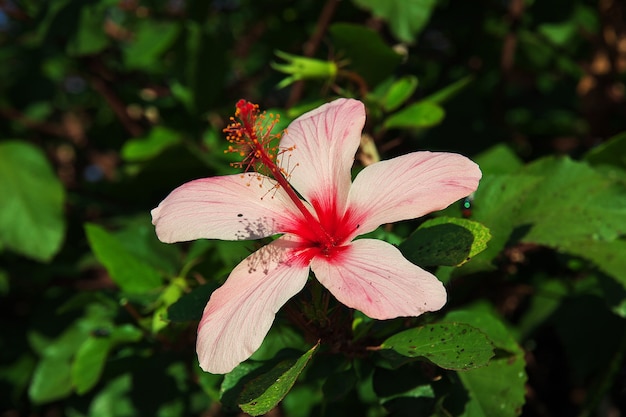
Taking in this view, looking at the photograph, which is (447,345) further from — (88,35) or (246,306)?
(88,35)

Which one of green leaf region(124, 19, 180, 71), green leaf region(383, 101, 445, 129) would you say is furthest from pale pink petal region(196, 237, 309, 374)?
green leaf region(124, 19, 180, 71)

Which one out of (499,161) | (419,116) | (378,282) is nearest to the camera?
(378,282)

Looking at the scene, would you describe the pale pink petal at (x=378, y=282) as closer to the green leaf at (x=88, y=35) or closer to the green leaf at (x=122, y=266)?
the green leaf at (x=122, y=266)

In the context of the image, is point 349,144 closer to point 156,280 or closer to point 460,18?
point 156,280

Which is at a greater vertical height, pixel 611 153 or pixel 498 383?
pixel 611 153

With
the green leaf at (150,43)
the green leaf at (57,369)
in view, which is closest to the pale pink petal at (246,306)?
the green leaf at (57,369)

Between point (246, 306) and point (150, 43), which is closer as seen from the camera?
point (246, 306)

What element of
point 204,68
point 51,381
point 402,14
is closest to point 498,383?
point 402,14

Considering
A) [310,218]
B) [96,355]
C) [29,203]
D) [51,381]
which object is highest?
[310,218]
